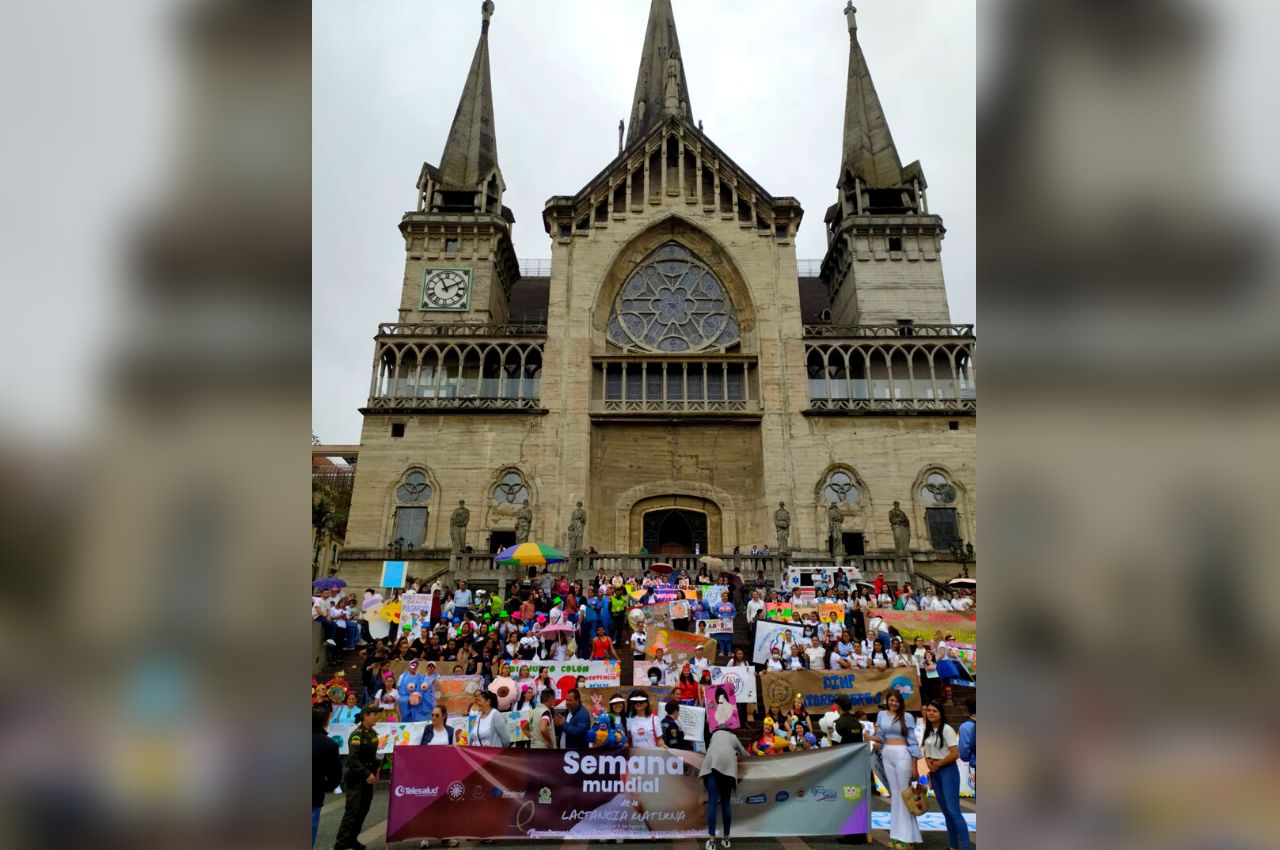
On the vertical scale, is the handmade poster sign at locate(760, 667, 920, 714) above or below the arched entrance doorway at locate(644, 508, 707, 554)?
below

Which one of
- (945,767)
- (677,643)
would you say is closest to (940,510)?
(677,643)

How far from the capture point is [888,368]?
120 feet

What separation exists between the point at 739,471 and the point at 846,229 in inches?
651

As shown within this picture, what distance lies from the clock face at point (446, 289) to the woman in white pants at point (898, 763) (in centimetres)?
3432

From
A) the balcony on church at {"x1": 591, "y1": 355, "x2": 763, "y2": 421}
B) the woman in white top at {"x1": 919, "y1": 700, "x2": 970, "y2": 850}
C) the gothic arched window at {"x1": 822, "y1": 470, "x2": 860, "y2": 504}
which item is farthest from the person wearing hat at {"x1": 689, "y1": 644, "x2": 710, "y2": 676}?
the balcony on church at {"x1": 591, "y1": 355, "x2": 763, "y2": 421}

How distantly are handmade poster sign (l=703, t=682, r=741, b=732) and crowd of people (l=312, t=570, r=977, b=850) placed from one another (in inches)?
10.3

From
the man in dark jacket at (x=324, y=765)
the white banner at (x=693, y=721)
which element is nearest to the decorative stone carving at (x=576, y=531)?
the white banner at (x=693, y=721)

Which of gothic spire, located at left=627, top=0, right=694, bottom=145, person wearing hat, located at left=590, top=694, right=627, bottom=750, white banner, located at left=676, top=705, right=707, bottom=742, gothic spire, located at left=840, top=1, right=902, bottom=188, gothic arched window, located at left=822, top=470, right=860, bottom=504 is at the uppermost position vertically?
gothic spire, located at left=627, top=0, right=694, bottom=145

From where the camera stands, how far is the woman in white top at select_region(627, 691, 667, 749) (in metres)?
12.4

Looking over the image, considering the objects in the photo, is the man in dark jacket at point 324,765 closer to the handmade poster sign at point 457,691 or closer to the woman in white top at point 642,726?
the woman in white top at point 642,726

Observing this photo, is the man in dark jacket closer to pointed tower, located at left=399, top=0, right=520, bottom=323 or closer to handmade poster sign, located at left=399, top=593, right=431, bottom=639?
handmade poster sign, located at left=399, top=593, right=431, bottom=639

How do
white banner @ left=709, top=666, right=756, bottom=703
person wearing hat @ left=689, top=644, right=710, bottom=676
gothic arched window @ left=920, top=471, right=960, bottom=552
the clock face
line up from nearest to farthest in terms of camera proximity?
white banner @ left=709, top=666, right=756, bottom=703
person wearing hat @ left=689, top=644, right=710, bottom=676
gothic arched window @ left=920, top=471, right=960, bottom=552
the clock face

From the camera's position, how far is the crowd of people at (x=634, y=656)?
8.99 meters
